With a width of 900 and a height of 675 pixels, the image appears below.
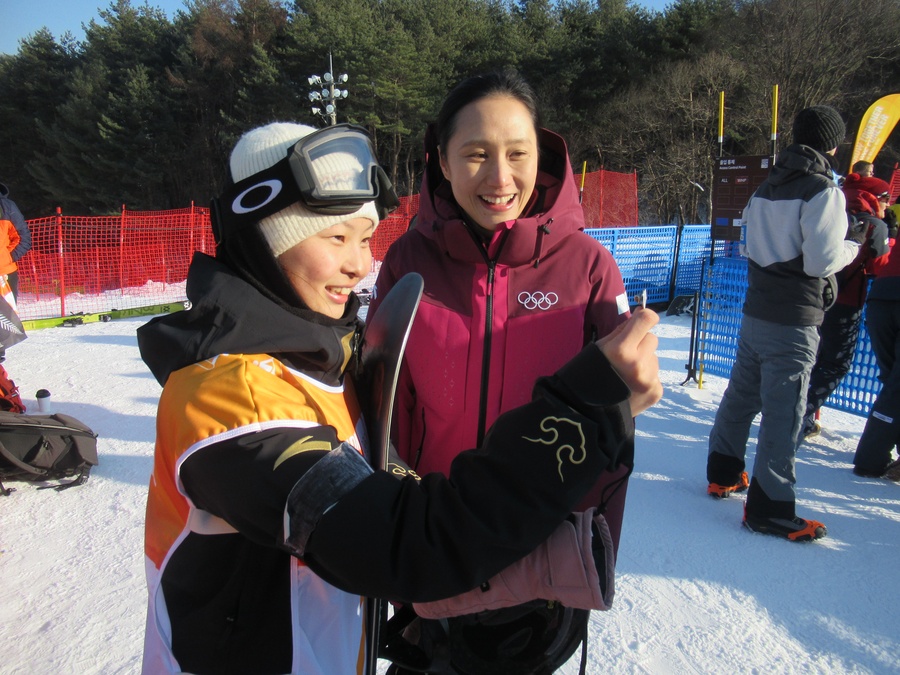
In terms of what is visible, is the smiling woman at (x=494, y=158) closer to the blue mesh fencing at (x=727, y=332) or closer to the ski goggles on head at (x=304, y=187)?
the ski goggles on head at (x=304, y=187)

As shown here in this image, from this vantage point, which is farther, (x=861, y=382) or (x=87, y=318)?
(x=87, y=318)

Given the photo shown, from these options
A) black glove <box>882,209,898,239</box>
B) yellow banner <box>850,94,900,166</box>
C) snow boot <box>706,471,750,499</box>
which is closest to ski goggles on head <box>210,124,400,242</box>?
snow boot <box>706,471,750,499</box>

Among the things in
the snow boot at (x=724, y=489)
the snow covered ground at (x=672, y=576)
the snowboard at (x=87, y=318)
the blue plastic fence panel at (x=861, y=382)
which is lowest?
the snow covered ground at (x=672, y=576)

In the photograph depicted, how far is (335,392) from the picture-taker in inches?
40.3

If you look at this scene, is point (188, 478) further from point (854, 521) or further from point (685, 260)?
point (685, 260)

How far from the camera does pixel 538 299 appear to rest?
56.2 inches

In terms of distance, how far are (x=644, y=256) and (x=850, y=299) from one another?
6.54 meters

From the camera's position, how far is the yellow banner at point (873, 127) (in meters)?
5.49

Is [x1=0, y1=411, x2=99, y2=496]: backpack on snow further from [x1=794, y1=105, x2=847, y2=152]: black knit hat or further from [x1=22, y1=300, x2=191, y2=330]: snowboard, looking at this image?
[x1=22, y1=300, x2=191, y2=330]: snowboard

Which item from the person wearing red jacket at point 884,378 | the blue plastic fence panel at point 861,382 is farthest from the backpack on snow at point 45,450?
the blue plastic fence panel at point 861,382

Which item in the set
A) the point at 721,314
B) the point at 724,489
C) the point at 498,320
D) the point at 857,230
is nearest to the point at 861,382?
the point at 721,314

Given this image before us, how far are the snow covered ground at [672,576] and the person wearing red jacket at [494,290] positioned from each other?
4.37 feet

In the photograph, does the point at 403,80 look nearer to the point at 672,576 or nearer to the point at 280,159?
the point at 672,576

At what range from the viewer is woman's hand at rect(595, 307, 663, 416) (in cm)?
83
